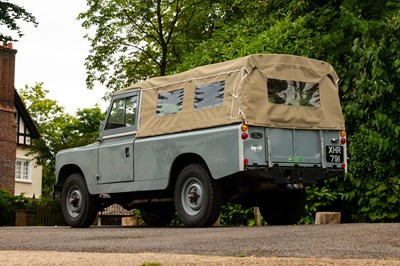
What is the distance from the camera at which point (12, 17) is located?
27.2 metres

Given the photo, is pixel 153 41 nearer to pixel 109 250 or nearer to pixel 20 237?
pixel 20 237

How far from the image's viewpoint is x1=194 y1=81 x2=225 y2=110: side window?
1420 centimetres

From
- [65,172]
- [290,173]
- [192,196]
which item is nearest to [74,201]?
[65,172]

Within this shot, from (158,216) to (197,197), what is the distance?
11.4ft

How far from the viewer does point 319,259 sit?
26.3 ft

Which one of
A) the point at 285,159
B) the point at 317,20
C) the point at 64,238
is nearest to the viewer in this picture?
the point at 64,238

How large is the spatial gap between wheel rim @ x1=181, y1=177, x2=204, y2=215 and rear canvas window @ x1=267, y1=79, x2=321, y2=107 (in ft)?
5.87

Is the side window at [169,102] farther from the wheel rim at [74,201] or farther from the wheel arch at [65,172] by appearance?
the wheel arch at [65,172]

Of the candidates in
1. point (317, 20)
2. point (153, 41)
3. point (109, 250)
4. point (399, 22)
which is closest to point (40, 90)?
point (153, 41)

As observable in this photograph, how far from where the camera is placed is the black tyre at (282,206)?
1526 cm

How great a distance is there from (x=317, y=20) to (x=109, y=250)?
12.5 meters

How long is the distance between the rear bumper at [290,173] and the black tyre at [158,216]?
3963 mm

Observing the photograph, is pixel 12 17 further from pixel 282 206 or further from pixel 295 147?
pixel 295 147

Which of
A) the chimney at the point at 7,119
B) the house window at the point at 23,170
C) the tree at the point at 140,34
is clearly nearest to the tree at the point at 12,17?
the tree at the point at 140,34
